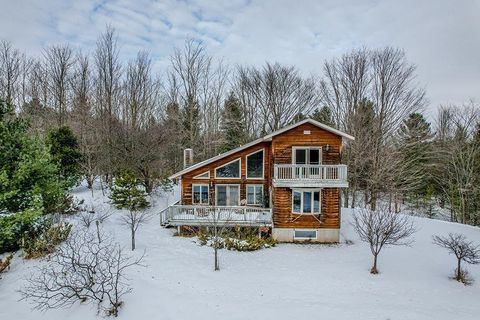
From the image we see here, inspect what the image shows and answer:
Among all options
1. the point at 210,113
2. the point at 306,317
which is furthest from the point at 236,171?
the point at 210,113

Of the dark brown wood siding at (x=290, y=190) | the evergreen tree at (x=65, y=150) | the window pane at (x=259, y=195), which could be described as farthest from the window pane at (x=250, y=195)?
the evergreen tree at (x=65, y=150)

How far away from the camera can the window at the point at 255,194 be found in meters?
18.2

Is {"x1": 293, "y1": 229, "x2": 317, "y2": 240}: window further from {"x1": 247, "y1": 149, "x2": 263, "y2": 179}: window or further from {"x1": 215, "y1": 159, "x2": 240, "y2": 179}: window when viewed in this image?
{"x1": 215, "y1": 159, "x2": 240, "y2": 179}: window

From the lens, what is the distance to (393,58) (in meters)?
24.6

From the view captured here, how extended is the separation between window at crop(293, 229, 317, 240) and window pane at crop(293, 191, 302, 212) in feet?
4.48

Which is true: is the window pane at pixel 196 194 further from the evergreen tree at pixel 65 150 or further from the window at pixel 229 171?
the evergreen tree at pixel 65 150

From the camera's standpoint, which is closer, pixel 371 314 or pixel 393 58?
pixel 371 314

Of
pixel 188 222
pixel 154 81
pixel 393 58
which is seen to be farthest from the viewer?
pixel 154 81

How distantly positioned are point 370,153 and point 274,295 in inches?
747

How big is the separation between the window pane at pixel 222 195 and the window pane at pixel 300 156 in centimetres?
526

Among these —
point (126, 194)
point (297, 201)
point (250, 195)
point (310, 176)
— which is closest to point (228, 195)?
point (250, 195)

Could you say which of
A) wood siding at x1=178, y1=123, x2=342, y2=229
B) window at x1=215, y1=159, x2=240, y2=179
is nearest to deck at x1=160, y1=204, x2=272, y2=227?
wood siding at x1=178, y1=123, x2=342, y2=229

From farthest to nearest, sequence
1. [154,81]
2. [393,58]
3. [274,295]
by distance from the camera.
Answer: [154,81], [393,58], [274,295]

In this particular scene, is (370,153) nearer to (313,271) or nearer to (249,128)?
(249,128)
